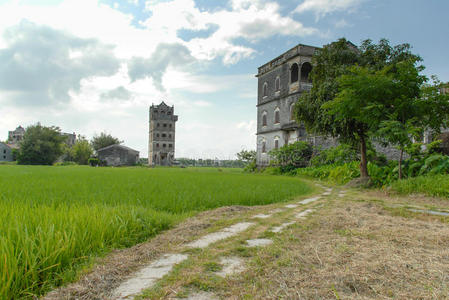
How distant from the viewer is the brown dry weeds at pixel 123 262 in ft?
5.11

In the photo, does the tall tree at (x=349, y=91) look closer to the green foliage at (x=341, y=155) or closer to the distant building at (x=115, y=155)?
the green foliage at (x=341, y=155)

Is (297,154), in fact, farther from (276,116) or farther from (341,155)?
(276,116)

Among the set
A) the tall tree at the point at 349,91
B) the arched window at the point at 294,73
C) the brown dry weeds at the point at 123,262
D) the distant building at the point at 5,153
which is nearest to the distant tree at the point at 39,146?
the distant building at the point at 5,153

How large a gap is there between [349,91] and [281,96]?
15.2m

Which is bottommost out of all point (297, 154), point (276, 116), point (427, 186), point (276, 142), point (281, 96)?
point (427, 186)

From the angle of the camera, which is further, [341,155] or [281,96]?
[281,96]

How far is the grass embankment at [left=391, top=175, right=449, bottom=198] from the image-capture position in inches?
230

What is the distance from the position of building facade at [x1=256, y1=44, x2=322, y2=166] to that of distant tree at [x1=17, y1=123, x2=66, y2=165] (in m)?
34.6

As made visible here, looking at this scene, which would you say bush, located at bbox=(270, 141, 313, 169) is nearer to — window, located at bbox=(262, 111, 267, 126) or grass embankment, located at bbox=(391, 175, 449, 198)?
window, located at bbox=(262, 111, 267, 126)

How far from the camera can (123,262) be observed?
2.04 metres

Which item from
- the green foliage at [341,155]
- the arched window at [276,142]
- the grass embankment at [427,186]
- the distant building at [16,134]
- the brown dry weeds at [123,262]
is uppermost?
the distant building at [16,134]

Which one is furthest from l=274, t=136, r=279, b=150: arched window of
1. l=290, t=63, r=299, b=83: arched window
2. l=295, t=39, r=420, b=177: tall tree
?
l=295, t=39, r=420, b=177: tall tree

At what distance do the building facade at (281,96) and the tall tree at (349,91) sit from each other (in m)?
8.54

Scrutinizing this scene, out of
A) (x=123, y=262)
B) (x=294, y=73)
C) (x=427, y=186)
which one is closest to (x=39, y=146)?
(x=294, y=73)
